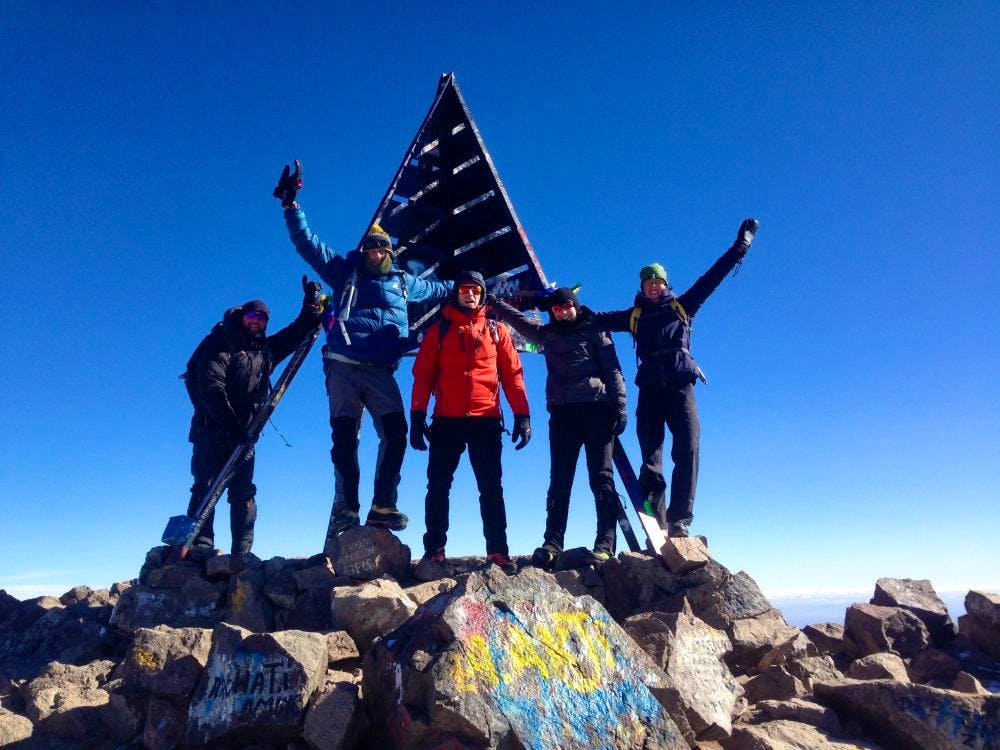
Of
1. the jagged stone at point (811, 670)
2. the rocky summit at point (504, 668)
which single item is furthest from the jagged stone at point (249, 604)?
the jagged stone at point (811, 670)

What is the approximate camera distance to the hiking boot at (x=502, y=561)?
607 centimetres

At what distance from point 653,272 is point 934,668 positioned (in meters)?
4.55

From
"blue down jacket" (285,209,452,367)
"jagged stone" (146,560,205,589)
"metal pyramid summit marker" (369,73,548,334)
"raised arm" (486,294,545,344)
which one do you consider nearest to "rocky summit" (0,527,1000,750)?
"jagged stone" (146,560,205,589)

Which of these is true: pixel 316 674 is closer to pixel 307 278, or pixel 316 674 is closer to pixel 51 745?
pixel 51 745

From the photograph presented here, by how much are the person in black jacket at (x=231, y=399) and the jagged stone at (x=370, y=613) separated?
285 centimetres

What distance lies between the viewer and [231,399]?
7.75m

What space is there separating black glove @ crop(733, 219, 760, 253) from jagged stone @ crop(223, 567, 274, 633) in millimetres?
5951

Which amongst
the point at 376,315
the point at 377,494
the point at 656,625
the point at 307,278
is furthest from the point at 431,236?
the point at 656,625

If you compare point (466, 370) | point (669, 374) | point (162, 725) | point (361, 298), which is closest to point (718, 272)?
point (669, 374)

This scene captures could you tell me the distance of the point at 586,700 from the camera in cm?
351

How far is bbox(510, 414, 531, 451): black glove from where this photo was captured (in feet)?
22.4

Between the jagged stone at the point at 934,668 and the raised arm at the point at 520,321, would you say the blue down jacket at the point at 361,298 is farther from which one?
the jagged stone at the point at 934,668

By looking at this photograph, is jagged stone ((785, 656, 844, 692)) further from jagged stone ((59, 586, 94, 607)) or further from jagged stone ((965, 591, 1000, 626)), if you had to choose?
jagged stone ((59, 586, 94, 607))

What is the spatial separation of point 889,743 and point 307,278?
7.20 metres
